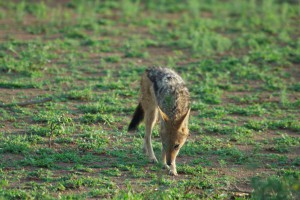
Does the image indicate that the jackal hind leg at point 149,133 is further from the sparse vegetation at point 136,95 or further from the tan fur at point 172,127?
the sparse vegetation at point 136,95

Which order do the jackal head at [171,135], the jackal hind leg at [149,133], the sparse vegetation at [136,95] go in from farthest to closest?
the jackal hind leg at [149,133] → the jackal head at [171,135] → the sparse vegetation at [136,95]

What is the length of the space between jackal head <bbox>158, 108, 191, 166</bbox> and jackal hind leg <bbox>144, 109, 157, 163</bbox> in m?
0.41

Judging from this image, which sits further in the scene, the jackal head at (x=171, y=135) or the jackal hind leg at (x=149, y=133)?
the jackal hind leg at (x=149, y=133)

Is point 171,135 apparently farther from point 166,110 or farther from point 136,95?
point 136,95

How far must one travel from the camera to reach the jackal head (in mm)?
7969

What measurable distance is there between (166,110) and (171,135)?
33cm

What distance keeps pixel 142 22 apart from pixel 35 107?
19.6 feet

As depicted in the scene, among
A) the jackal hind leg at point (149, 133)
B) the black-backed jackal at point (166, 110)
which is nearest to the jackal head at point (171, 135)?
the black-backed jackal at point (166, 110)

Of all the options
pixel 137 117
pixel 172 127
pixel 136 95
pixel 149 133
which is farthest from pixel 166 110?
pixel 136 95

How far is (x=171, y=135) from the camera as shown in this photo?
7.99 m

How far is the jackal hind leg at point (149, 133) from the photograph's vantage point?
8.46 metres

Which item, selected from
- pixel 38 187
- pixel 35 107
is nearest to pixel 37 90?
pixel 35 107

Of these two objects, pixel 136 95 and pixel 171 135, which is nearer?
pixel 171 135

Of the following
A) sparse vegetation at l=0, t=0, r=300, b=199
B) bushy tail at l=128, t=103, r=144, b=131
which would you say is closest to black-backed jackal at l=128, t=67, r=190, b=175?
bushy tail at l=128, t=103, r=144, b=131
